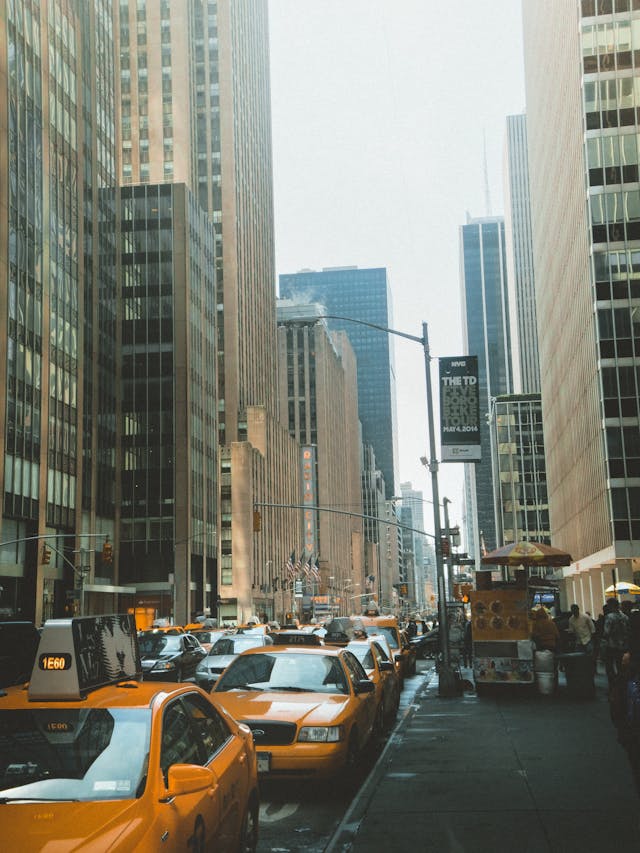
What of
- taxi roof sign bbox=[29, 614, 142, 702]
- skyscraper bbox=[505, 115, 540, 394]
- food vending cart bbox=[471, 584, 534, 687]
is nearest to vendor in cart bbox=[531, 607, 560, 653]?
food vending cart bbox=[471, 584, 534, 687]

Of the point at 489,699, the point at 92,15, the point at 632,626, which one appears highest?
the point at 92,15

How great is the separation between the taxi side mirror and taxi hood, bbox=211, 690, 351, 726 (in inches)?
186

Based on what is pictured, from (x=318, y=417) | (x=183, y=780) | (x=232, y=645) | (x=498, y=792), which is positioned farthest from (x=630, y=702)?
(x=318, y=417)

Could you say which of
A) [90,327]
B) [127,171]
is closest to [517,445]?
[127,171]

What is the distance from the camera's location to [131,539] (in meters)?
81.3

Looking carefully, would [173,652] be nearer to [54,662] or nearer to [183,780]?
[54,662]

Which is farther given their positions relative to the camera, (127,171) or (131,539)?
(127,171)

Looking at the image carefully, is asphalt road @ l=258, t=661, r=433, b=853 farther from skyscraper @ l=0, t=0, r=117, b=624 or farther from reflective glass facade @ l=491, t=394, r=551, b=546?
reflective glass facade @ l=491, t=394, r=551, b=546

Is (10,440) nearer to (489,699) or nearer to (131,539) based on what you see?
(131,539)

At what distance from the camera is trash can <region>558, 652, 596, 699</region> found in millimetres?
19625

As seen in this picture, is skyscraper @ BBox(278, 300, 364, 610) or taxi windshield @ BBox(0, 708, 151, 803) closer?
taxi windshield @ BBox(0, 708, 151, 803)

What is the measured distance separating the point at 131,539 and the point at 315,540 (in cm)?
6850

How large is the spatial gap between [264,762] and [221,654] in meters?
12.6

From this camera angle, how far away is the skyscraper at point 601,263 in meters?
54.1
